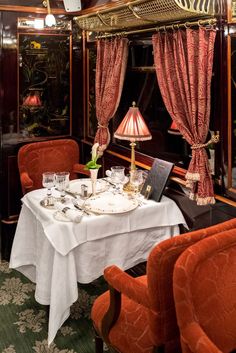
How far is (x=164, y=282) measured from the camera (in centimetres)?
180

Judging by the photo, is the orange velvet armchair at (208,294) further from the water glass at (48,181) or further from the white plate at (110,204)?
the water glass at (48,181)

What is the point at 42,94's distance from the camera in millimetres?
4117

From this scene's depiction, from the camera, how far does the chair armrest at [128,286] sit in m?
1.93

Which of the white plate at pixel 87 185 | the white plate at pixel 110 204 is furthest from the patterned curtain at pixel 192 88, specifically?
the white plate at pixel 87 185

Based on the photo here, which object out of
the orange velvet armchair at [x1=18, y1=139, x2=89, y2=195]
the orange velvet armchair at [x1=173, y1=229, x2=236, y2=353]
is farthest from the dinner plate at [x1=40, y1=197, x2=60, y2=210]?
the orange velvet armchair at [x1=173, y1=229, x2=236, y2=353]

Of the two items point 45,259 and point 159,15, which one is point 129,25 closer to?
point 159,15

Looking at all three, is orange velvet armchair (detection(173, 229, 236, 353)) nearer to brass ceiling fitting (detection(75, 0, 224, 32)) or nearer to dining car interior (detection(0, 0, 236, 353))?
dining car interior (detection(0, 0, 236, 353))

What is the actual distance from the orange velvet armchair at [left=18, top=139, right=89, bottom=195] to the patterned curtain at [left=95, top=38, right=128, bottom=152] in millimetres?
438

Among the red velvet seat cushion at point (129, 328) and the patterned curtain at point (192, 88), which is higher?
the patterned curtain at point (192, 88)

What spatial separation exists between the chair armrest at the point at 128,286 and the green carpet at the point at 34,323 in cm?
83

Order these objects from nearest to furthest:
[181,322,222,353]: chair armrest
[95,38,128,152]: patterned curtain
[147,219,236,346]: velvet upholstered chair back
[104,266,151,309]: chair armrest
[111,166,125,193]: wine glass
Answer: [181,322,222,353]: chair armrest → [147,219,236,346]: velvet upholstered chair back → [104,266,151,309]: chair armrest → [111,166,125,193]: wine glass → [95,38,128,152]: patterned curtain

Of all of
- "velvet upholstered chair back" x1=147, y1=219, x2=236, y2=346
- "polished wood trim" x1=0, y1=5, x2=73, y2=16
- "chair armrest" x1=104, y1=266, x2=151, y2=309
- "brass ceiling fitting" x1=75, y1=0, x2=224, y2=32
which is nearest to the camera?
"velvet upholstered chair back" x1=147, y1=219, x2=236, y2=346

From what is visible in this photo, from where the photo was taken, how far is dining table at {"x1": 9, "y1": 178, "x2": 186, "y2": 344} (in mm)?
2564

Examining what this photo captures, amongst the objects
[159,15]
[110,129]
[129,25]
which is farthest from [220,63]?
[110,129]
